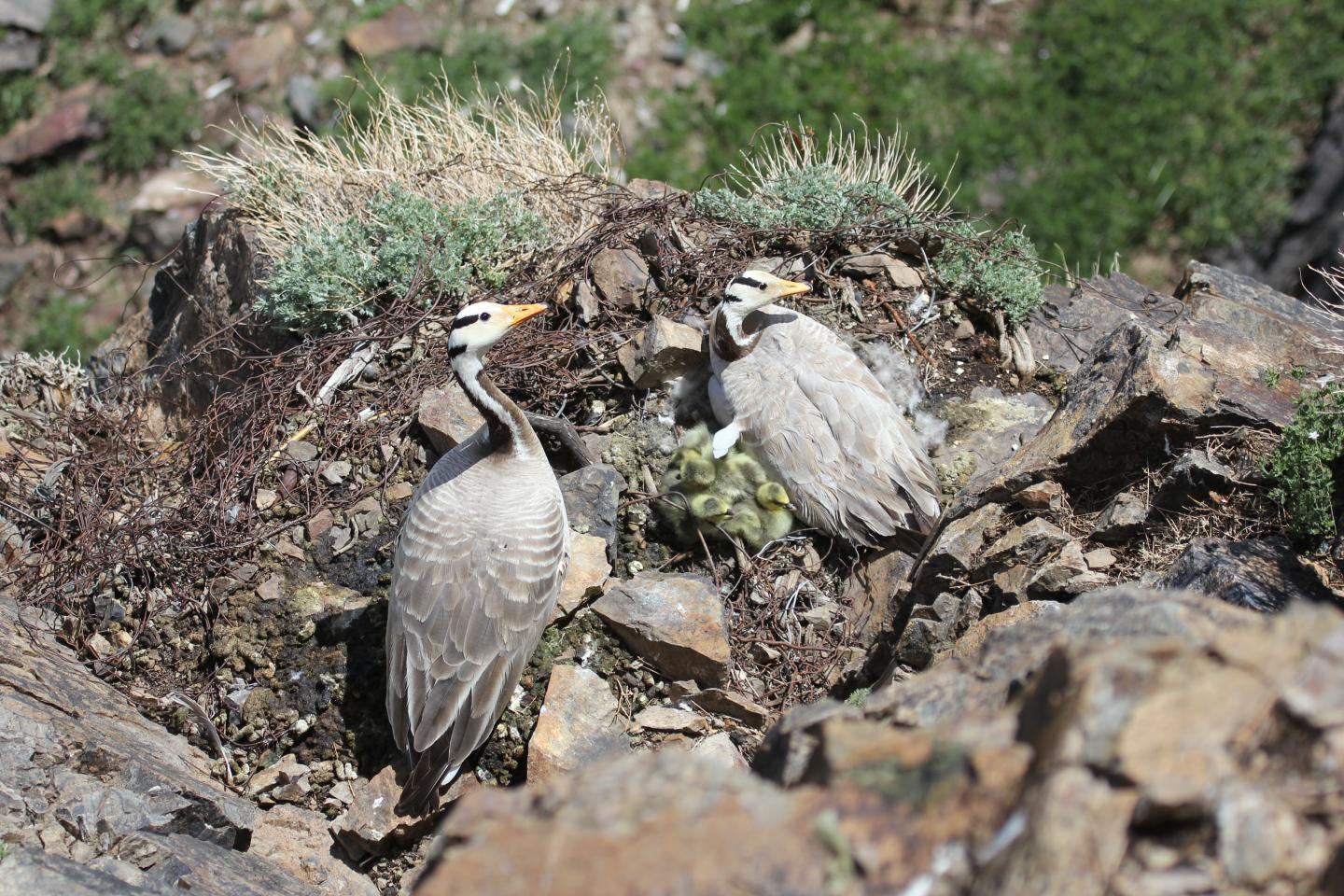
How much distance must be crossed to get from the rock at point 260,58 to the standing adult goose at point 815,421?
9002mm

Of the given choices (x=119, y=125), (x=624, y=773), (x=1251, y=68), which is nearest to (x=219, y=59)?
(x=119, y=125)

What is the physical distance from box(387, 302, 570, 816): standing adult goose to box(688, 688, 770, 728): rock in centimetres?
85

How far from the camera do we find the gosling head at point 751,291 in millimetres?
5879

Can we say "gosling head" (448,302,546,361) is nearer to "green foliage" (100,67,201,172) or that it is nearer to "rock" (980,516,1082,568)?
"rock" (980,516,1082,568)

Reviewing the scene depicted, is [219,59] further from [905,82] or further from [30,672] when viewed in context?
[30,672]

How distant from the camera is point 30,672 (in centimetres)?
482

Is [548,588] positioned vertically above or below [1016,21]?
below

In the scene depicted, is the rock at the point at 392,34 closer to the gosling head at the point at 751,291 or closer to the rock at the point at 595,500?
the gosling head at the point at 751,291

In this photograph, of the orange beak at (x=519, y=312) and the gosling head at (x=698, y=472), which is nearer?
the orange beak at (x=519, y=312)

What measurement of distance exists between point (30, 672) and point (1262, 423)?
5.42 metres

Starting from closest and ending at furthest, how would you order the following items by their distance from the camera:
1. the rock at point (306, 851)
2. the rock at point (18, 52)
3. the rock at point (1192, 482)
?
the rock at point (306, 851) → the rock at point (1192, 482) → the rock at point (18, 52)

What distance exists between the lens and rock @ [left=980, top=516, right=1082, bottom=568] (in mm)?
4816

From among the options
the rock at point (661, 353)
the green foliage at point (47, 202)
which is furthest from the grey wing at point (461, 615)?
the green foliage at point (47, 202)

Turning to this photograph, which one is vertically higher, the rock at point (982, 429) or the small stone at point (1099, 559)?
the small stone at point (1099, 559)
